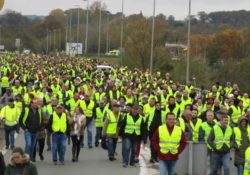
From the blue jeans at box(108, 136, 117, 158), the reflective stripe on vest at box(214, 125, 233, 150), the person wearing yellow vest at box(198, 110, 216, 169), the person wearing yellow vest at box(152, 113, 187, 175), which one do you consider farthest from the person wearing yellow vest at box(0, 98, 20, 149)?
the person wearing yellow vest at box(152, 113, 187, 175)

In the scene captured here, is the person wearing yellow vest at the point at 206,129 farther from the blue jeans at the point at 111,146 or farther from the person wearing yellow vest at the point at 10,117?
the person wearing yellow vest at the point at 10,117

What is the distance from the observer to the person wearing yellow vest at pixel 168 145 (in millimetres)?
12656

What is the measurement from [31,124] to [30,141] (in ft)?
1.38

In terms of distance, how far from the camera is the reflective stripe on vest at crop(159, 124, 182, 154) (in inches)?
498

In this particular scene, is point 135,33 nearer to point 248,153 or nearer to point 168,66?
point 168,66

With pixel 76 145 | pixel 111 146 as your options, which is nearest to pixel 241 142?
pixel 111 146

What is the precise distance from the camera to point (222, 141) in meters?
14.3

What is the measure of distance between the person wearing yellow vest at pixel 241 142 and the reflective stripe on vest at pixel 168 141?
175cm

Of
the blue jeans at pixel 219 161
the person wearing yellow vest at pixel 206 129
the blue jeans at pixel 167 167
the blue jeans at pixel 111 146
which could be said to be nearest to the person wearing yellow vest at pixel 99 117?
the blue jeans at pixel 111 146

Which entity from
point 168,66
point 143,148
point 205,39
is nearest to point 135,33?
point 168,66

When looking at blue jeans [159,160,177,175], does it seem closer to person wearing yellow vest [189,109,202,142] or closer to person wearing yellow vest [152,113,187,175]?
person wearing yellow vest [152,113,187,175]

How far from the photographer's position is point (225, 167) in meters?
14.3

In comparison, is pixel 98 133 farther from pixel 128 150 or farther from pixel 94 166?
pixel 128 150

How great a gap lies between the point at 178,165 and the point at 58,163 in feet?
11.6
